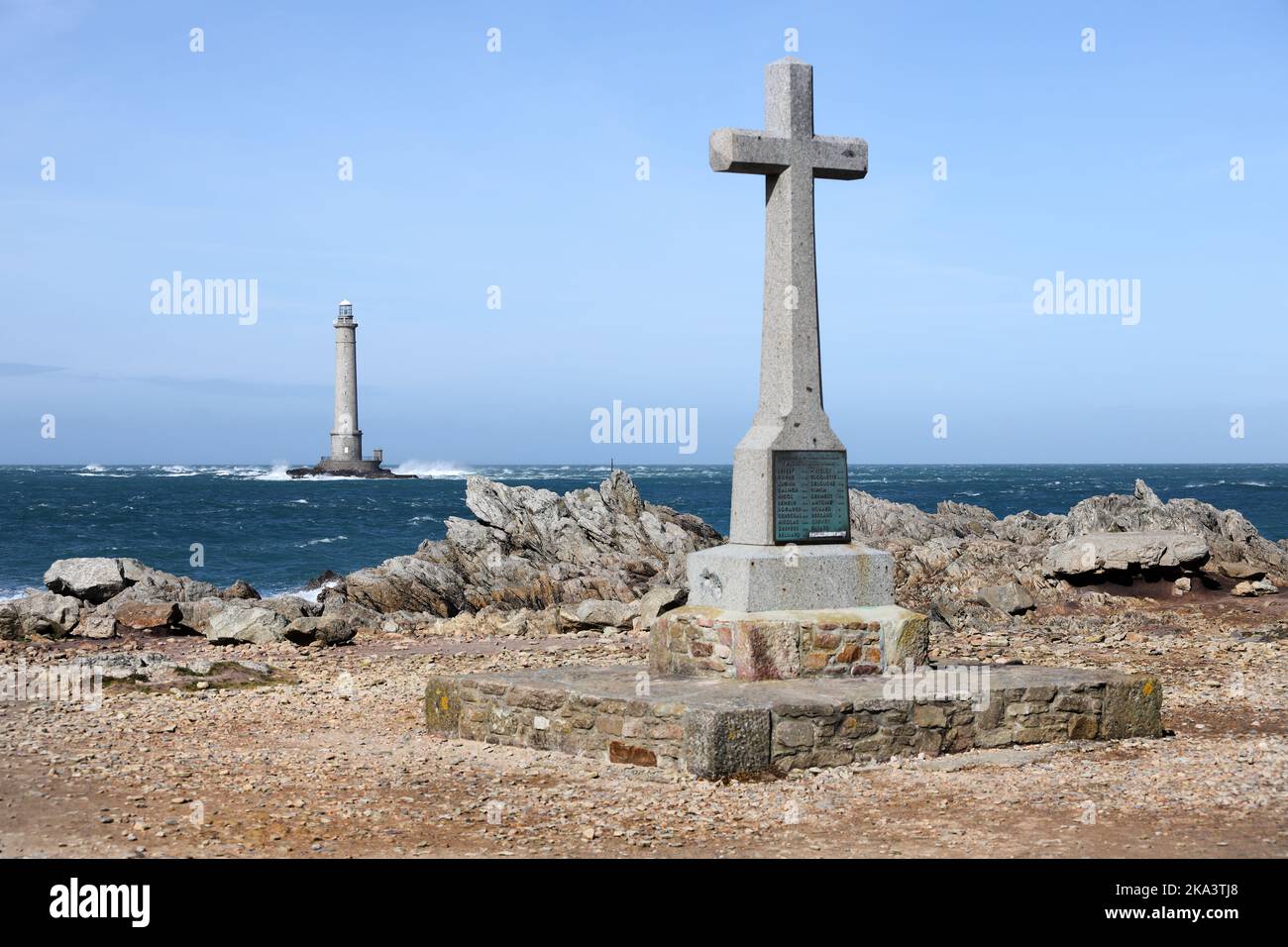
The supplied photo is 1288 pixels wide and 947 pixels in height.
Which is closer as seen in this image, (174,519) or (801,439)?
(801,439)

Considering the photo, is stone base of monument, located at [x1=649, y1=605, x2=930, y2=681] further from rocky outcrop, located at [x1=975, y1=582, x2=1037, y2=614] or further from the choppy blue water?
the choppy blue water

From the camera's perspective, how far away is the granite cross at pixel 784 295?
1023 centimetres

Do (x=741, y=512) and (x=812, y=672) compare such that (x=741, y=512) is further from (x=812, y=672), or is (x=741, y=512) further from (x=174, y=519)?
(x=174, y=519)

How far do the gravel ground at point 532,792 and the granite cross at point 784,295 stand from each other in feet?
8.93

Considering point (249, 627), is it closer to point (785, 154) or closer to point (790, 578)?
point (790, 578)

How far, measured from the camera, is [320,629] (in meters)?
15.7

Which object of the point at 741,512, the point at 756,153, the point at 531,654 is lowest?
the point at 531,654

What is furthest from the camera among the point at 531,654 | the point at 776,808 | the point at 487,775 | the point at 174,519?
the point at 174,519

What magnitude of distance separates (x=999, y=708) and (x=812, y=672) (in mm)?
1415

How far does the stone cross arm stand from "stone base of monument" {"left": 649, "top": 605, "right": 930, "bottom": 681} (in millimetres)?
3667

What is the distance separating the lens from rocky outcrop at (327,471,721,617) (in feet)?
76.1

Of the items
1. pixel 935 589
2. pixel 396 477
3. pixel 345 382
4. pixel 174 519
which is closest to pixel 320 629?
pixel 935 589

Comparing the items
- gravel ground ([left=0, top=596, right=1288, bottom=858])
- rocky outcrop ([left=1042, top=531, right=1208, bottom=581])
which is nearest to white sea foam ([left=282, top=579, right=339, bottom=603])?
rocky outcrop ([left=1042, top=531, right=1208, bottom=581])

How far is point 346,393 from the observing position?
7950 centimetres
